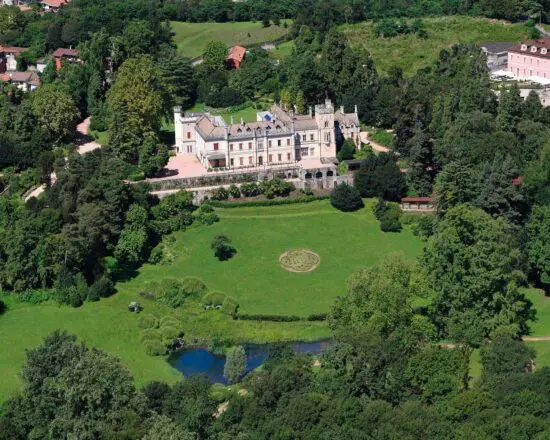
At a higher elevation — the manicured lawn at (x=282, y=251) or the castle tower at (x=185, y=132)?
the castle tower at (x=185, y=132)

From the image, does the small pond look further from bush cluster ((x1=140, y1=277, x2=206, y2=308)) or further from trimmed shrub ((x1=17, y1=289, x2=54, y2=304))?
trimmed shrub ((x1=17, y1=289, x2=54, y2=304))

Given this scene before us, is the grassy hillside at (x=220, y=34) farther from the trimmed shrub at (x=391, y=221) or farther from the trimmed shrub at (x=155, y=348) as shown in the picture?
the trimmed shrub at (x=155, y=348)

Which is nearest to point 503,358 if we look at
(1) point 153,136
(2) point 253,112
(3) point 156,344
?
(3) point 156,344

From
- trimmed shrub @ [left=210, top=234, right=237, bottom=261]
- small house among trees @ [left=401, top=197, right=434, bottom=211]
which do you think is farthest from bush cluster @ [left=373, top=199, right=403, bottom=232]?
trimmed shrub @ [left=210, top=234, right=237, bottom=261]

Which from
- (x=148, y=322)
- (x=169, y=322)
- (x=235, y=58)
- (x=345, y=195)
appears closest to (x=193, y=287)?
(x=169, y=322)

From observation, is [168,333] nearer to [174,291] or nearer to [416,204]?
[174,291]

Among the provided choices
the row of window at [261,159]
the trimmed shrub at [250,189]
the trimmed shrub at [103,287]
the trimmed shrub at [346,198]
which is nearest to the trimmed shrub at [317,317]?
the trimmed shrub at [103,287]
